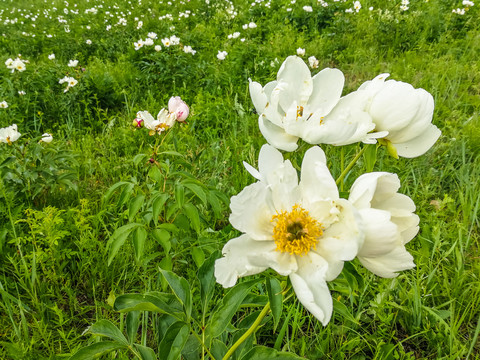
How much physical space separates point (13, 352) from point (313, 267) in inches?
48.1

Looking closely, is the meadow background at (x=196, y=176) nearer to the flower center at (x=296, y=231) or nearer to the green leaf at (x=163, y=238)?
the green leaf at (x=163, y=238)

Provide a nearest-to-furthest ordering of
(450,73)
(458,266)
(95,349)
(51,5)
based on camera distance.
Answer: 1. (95,349)
2. (458,266)
3. (450,73)
4. (51,5)

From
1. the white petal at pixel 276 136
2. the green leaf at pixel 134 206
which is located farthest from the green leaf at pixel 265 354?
the green leaf at pixel 134 206

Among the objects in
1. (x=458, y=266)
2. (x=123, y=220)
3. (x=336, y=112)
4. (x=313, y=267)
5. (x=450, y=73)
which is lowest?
(x=123, y=220)

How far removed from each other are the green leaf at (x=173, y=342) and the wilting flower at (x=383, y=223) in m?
0.47

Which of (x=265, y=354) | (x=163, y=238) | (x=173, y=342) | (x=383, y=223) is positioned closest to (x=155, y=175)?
(x=163, y=238)

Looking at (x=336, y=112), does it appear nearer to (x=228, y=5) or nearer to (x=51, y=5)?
(x=228, y=5)

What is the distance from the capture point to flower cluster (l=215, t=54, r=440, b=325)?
0.67 m

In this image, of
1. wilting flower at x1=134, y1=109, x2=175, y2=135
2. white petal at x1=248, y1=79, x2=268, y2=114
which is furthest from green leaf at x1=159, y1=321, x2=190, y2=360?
wilting flower at x1=134, y1=109, x2=175, y2=135

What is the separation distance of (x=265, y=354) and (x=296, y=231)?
0.33 metres

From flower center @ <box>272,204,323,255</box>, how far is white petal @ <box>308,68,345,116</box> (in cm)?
27

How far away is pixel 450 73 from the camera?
3439 millimetres

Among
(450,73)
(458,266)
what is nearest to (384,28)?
(450,73)

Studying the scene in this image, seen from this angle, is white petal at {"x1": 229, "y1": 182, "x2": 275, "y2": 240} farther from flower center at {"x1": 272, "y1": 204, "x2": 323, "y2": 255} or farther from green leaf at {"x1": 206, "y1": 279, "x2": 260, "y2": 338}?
green leaf at {"x1": 206, "y1": 279, "x2": 260, "y2": 338}
